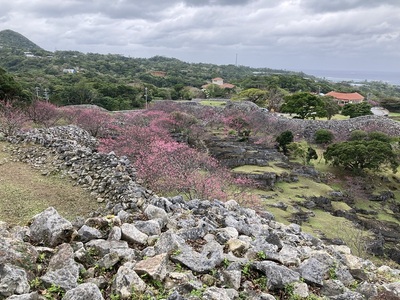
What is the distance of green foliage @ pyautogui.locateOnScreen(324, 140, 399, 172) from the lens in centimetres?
2072

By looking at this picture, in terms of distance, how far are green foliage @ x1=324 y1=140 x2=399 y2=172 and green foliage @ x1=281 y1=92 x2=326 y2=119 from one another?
15.3 m

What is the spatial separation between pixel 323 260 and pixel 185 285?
227cm

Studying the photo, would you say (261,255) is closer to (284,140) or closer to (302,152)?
(302,152)

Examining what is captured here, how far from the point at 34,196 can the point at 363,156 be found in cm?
1943

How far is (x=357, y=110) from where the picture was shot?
39344 millimetres

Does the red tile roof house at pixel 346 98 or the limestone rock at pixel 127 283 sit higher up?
the red tile roof house at pixel 346 98

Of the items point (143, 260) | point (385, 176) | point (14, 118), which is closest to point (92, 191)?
point (143, 260)

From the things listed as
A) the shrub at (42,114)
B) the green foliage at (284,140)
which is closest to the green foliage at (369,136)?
the green foliage at (284,140)

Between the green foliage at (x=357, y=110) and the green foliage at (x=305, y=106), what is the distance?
482cm

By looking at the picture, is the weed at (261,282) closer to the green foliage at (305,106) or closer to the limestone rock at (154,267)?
the limestone rock at (154,267)

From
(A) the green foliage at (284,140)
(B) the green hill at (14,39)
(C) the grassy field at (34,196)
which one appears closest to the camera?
(C) the grassy field at (34,196)

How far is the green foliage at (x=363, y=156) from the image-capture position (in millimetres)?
20719

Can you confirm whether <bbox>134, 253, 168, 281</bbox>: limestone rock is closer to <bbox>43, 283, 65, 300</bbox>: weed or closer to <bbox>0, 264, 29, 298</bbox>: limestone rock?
<bbox>43, 283, 65, 300</bbox>: weed

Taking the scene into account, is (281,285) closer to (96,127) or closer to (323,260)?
(323,260)
